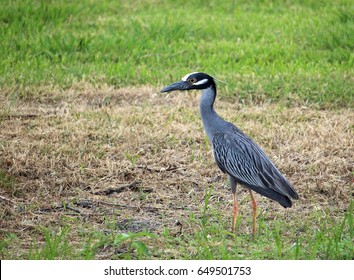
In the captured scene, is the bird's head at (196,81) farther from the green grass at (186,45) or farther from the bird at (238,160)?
the green grass at (186,45)

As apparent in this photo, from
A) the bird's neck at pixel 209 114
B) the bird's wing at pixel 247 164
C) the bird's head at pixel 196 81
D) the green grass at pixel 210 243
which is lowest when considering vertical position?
the green grass at pixel 210 243

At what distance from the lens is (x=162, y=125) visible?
24.6 feet

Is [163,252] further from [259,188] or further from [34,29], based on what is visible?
[34,29]

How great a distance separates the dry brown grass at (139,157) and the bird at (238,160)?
38 cm

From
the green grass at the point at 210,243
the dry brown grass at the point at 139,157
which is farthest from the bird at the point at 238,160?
the dry brown grass at the point at 139,157

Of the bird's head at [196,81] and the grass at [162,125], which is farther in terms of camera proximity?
the bird's head at [196,81]

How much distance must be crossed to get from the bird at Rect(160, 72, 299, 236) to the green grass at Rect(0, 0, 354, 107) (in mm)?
2414

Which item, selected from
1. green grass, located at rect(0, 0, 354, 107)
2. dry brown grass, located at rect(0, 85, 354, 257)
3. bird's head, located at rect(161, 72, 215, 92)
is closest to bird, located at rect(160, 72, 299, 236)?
bird's head, located at rect(161, 72, 215, 92)

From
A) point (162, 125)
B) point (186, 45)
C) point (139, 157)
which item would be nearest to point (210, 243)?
point (139, 157)

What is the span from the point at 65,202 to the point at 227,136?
1.29m

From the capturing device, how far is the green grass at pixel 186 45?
8.52 metres

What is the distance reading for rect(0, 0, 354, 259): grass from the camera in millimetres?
5281

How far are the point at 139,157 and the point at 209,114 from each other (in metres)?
1.16

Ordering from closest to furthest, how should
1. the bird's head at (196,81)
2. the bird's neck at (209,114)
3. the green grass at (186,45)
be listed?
the bird's neck at (209,114) → the bird's head at (196,81) → the green grass at (186,45)
